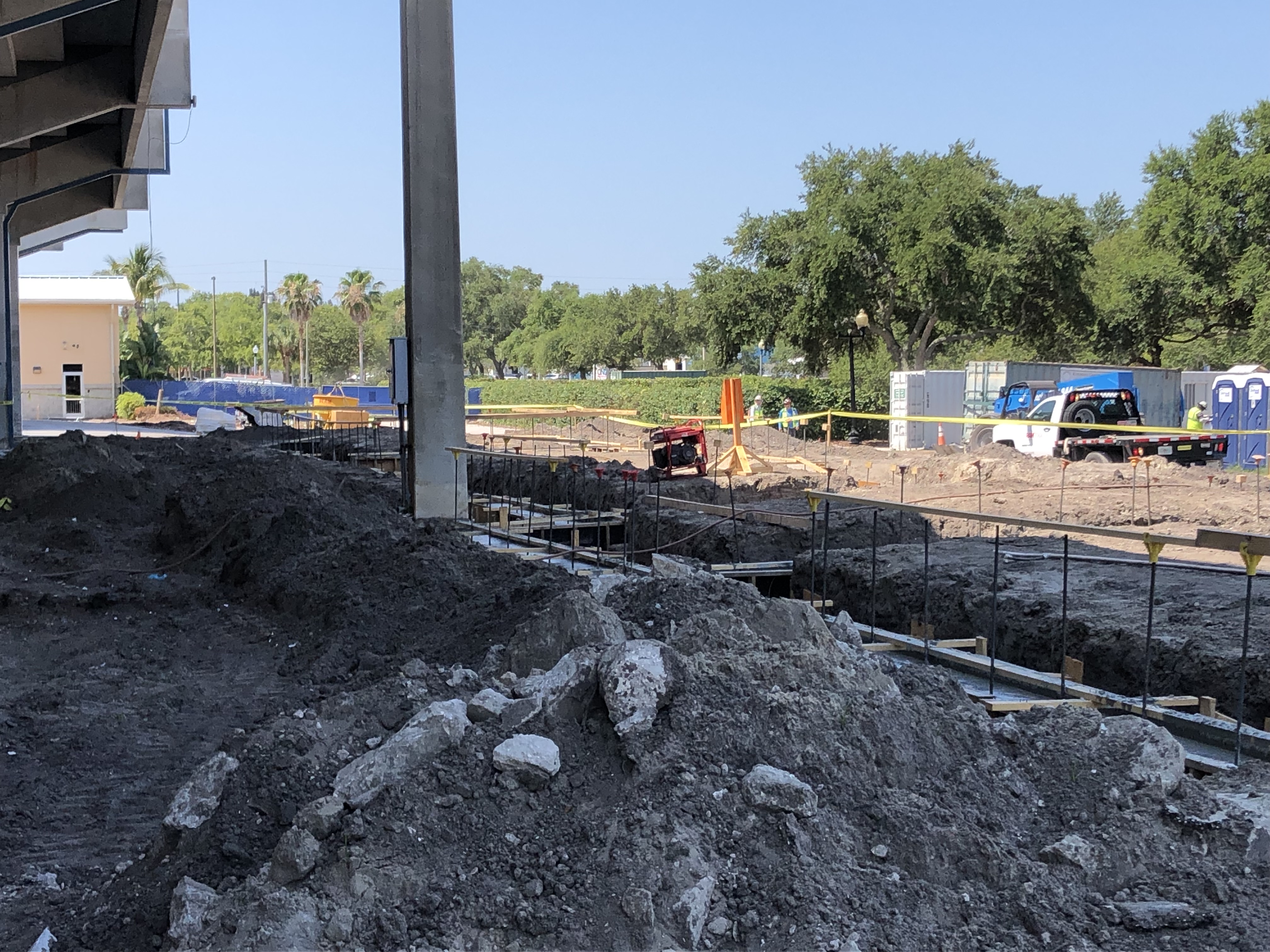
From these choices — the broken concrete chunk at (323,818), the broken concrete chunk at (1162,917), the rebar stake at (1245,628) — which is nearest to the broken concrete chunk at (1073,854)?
the broken concrete chunk at (1162,917)

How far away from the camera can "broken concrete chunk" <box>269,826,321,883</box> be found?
4.02m

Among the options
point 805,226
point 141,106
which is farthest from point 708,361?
point 141,106

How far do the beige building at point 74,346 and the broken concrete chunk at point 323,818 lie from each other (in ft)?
166

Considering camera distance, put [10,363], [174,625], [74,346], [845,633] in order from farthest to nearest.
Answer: [74,346] → [10,363] → [174,625] → [845,633]

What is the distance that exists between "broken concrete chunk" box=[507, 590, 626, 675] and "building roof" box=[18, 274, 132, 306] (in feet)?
159

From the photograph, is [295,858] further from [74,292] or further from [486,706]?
[74,292]

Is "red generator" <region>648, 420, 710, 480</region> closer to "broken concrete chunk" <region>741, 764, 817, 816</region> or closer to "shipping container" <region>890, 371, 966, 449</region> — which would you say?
"shipping container" <region>890, 371, 966, 449</region>

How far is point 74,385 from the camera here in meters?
50.2

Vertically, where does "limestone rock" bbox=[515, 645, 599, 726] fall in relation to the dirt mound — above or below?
above

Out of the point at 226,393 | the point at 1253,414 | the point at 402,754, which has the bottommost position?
the point at 402,754

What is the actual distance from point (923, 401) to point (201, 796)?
29348 mm

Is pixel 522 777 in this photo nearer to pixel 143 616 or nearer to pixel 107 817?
pixel 107 817

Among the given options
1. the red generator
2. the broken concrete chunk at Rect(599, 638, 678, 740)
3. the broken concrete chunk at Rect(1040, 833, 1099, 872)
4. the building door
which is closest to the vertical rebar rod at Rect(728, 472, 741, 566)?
the red generator

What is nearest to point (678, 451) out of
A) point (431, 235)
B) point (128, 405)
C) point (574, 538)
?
point (574, 538)
